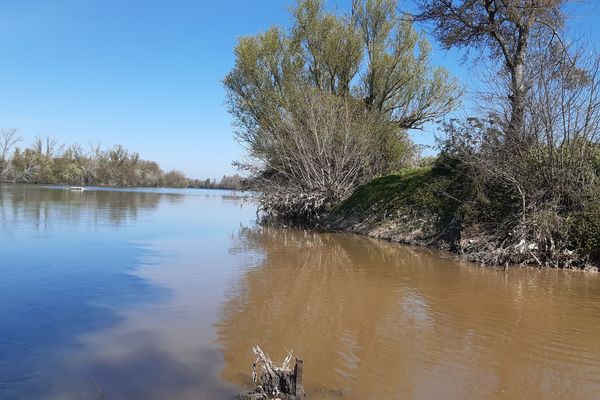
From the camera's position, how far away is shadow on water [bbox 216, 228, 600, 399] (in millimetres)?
4551

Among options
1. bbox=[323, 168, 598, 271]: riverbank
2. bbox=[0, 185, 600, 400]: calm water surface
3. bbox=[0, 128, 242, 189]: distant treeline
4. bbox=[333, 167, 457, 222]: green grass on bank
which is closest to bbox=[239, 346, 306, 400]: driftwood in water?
bbox=[0, 185, 600, 400]: calm water surface

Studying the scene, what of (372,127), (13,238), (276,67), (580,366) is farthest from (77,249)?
(276,67)

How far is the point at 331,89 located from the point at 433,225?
526 inches

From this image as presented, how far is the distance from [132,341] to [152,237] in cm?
1058

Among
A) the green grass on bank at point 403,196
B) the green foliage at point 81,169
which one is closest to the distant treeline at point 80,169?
the green foliage at point 81,169

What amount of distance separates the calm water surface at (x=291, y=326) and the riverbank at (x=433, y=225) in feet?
2.86

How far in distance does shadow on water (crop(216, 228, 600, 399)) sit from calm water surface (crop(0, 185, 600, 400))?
0.08 ft

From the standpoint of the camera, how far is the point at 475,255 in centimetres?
1207

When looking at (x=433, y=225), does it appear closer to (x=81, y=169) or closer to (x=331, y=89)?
(x=331, y=89)

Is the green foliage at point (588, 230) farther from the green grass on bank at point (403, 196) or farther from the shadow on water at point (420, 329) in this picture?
the green grass on bank at point (403, 196)

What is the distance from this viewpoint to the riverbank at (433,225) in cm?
1141

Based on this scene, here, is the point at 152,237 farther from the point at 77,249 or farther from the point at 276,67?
the point at 276,67

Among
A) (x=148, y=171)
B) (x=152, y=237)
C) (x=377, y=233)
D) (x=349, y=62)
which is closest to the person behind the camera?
(x=152, y=237)

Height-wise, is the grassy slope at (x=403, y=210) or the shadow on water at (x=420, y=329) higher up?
the grassy slope at (x=403, y=210)
